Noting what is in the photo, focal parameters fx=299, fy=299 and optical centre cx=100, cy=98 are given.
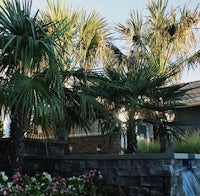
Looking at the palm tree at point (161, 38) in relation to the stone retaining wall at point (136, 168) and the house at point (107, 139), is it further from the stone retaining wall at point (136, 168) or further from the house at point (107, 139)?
the stone retaining wall at point (136, 168)

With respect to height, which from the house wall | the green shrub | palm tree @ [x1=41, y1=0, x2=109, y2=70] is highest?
palm tree @ [x1=41, y1=0, x2=109, y2=70]

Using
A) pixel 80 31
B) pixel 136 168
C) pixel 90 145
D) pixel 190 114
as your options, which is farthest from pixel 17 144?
pixel 190 114

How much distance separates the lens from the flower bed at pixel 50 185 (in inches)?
167

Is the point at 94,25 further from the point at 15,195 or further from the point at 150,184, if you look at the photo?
the point at 15,195

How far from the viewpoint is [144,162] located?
16.8ft

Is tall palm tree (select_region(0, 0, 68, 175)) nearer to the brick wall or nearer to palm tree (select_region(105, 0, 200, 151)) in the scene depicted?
palm tree (select_region(105, 0, 200, 151))

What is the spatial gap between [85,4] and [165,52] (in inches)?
94.6

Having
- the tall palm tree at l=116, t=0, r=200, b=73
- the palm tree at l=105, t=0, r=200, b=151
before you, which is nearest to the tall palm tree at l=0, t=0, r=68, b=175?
the palm tree at l=105, t=0, r=200, b=151

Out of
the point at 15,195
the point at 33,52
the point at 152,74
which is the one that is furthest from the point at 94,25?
the point at 15,195

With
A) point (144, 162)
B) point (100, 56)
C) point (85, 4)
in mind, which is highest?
point (85, 4)

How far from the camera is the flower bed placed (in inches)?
167

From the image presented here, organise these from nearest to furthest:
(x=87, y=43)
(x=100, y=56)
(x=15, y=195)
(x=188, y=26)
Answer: (x=15, y=195) < (x=87, y=43) < (x=100, y=56) < (x=188, y=26)

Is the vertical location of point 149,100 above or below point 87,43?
below

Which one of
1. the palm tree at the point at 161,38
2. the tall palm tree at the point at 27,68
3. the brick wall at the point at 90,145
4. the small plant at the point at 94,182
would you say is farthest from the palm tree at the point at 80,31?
the brick wall at the point at 90,145
